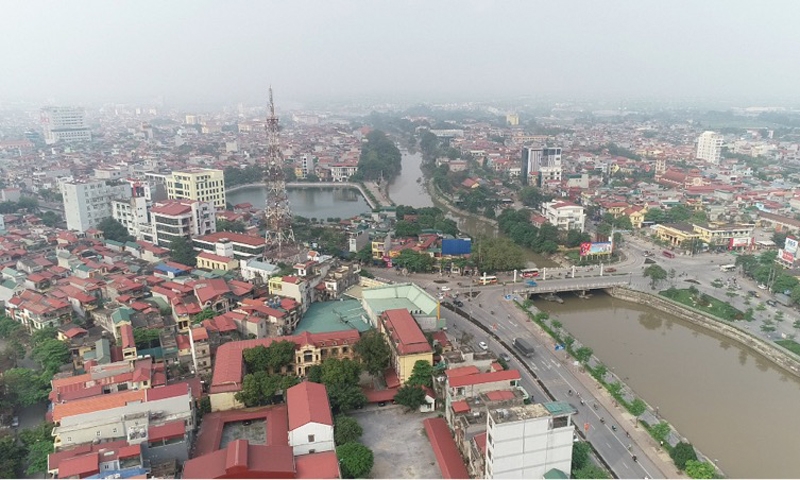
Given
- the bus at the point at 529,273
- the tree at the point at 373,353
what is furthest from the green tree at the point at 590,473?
the bus at the point at 529,273

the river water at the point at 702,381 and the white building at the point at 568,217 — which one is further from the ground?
the white building at the point at 568,217

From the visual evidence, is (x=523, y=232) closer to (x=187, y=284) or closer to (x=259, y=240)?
(x=259, y=240)

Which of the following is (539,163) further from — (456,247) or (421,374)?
(421,374)

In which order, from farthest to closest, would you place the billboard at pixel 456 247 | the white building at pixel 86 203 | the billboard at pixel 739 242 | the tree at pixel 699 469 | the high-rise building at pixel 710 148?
the high-rise building at pixel 710 148
the white building at pixel 86 203
the billboard at pixel 739 242
the billboard at pixel 456 247
the tree at pixel 699 469

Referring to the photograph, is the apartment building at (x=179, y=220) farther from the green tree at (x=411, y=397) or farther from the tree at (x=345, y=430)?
the tree at (x=345, y=430)

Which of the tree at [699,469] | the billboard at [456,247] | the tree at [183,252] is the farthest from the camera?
the billboard at [456,247]

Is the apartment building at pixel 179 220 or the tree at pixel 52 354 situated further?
the apartment building at pixel 179 220

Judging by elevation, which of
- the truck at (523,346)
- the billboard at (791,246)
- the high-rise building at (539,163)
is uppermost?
the high-rise building at (539,163)
